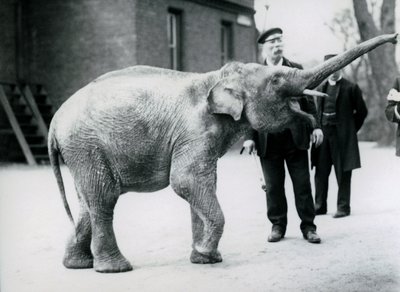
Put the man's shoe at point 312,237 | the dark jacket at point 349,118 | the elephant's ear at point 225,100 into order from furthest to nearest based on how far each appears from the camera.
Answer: the dark jacket at point 349,118 → the man's shoe at point 312,237 → the elephant's ear at point 225,100

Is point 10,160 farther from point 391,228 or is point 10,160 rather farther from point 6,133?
point 391,228

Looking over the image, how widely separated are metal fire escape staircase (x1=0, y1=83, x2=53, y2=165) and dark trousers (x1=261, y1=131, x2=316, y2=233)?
574 cm

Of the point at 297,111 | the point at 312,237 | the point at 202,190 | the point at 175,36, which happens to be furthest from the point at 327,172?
the point at 175,36

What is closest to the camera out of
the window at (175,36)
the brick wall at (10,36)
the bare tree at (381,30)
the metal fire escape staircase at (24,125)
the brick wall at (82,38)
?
the bare tree at (381,30)

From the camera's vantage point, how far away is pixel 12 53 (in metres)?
10.5

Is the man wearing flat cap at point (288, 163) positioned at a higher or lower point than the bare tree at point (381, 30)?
lower

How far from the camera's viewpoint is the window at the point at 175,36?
10.7 meters

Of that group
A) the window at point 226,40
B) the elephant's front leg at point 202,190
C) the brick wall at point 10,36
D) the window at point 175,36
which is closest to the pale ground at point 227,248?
the elephant's front leg at point 202,190

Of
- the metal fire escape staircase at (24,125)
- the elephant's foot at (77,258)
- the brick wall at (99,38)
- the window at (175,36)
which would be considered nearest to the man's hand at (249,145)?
the elephant's foot at (77,258)

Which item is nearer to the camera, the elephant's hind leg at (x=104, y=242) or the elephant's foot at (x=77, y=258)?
the elephant's hind leg at (x=104, y=242)

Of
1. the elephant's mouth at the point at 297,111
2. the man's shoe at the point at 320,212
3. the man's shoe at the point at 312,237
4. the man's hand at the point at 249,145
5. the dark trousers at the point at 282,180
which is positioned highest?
the elephant's mouth at the point at 297,111

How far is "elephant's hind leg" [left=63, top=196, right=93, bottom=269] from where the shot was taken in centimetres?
351

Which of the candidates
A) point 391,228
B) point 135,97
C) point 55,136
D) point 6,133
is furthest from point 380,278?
point 6,133

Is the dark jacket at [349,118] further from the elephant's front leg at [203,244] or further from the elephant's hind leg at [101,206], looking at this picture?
the elephant's hind leg at [101,206]
